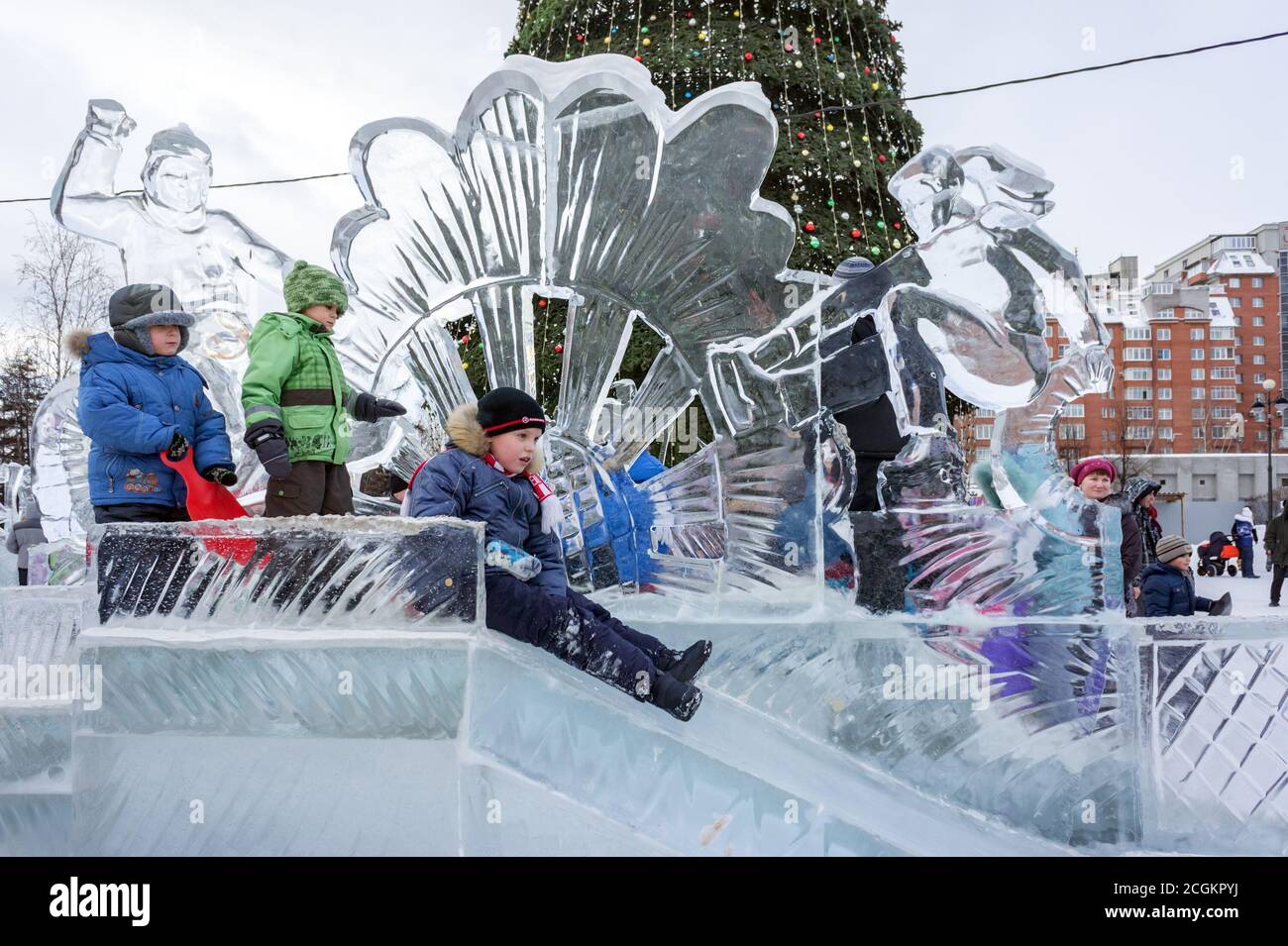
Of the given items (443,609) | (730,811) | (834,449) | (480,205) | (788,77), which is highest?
(788,77)

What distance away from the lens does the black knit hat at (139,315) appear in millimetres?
3930

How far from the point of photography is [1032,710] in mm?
3670

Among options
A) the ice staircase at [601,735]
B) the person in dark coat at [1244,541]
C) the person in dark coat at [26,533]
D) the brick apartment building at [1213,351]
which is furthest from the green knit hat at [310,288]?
the brick apartment building at [1213,351]

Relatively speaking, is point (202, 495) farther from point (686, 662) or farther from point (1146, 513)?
point (1146, 513)

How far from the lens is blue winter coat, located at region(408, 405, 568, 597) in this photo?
3496 millimetres

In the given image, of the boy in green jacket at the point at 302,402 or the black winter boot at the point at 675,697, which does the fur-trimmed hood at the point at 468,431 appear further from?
the black winter boot at the point at 675,697

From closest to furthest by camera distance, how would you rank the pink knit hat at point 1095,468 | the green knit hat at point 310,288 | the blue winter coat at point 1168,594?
the green knit hat at point 310,288
the blue winter coat at point 1168,594
the pink knit hat at point 1095,468

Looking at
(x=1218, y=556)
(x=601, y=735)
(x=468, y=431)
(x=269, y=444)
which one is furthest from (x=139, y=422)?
A: (x=1218, y=556)

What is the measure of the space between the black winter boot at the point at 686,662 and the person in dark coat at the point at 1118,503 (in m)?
2.40

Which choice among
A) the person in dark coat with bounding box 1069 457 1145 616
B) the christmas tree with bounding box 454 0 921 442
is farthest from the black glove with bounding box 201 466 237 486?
the christmas tree with bounding box 454 0 921 442

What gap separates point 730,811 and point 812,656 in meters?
0.87

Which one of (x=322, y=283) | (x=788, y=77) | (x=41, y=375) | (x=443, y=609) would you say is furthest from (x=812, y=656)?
(x=41, y=375)

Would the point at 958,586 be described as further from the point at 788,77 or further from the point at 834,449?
the point at 788,77

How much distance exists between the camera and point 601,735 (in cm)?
313
